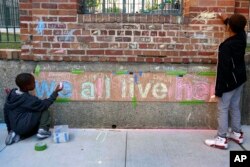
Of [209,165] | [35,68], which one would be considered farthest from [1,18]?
Result: [209,165]

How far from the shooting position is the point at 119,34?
419cm

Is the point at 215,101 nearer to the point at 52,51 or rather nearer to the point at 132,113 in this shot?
the point at 132,113

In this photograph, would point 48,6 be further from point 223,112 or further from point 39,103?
point 223,112

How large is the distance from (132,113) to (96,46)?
3.52 feet

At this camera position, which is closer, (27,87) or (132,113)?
(27,87)

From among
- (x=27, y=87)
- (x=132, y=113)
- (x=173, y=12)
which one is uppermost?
(x=173, y=12)

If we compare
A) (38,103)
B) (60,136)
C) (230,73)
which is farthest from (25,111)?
(230,73)

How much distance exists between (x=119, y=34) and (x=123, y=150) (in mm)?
1561

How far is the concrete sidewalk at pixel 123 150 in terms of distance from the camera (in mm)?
3404

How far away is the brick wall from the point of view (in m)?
4.13

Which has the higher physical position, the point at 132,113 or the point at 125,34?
the point at 125,34

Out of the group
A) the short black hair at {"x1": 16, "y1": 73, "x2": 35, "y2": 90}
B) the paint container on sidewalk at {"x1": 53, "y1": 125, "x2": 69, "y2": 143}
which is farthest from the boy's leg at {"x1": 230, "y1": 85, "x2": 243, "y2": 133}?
the short black hair at {"x1": 16, "y1": 73, "x2": 35, "y2": 90}

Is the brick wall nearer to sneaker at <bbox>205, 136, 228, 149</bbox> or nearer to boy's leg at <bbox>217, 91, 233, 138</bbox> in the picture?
boy's leg at <bbox>217, 91, 233, 138</bbox>

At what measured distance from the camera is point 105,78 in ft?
14.0
